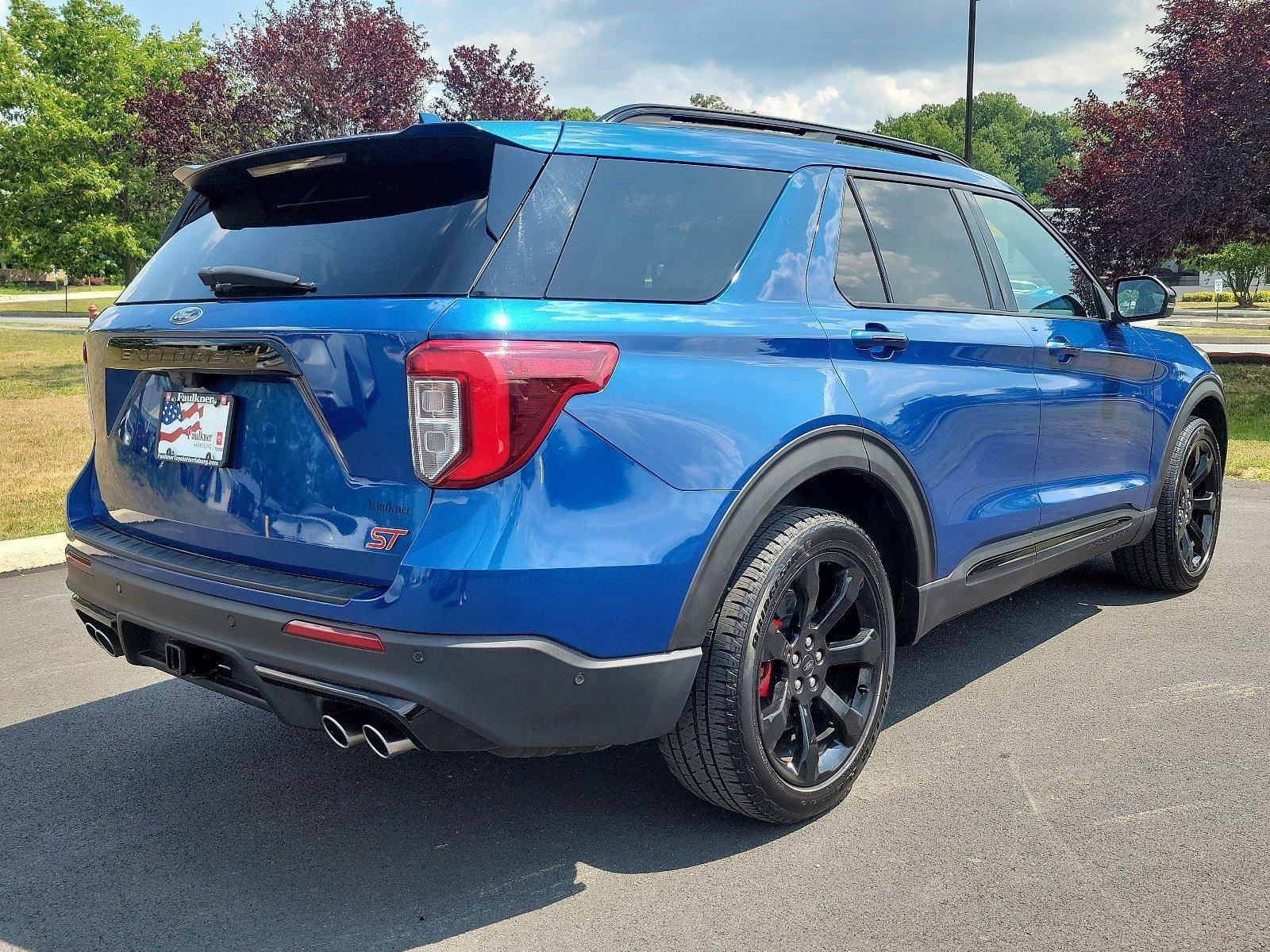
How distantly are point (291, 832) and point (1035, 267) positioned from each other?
11.2 feet

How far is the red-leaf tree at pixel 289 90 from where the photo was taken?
56.4 ft

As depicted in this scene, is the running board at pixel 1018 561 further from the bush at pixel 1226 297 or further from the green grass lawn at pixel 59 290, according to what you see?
the green grass lawn at pixel 59 290

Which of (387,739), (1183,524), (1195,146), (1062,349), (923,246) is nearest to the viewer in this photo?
(387,739)

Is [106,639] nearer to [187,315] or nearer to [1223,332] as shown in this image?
[187,315]

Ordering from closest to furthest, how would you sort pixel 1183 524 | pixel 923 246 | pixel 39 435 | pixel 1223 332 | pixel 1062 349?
pixel 923 246 → pixel 1062 349 → pixel 1183 524 → pixel 39 435 → pixel 1223 332

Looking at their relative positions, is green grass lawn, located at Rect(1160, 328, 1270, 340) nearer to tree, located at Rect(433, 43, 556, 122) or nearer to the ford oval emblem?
tree, located at Rect(433, 43, 556, 122)

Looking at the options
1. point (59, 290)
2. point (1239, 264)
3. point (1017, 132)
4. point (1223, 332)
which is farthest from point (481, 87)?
point (1017, 132)

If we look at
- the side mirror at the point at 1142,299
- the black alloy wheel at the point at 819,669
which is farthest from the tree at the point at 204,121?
the black alloy wheel at the point at 819,669

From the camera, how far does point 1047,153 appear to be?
146 metres

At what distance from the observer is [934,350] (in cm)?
350

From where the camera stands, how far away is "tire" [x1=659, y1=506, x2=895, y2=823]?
9.20ft

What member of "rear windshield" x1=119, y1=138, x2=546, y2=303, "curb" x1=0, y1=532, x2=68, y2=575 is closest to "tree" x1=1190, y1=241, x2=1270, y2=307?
"curb" x1=0, y1=532, x2=68, y2=575

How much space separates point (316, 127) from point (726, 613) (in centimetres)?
1650

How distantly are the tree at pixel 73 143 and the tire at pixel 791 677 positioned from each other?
1879cm
